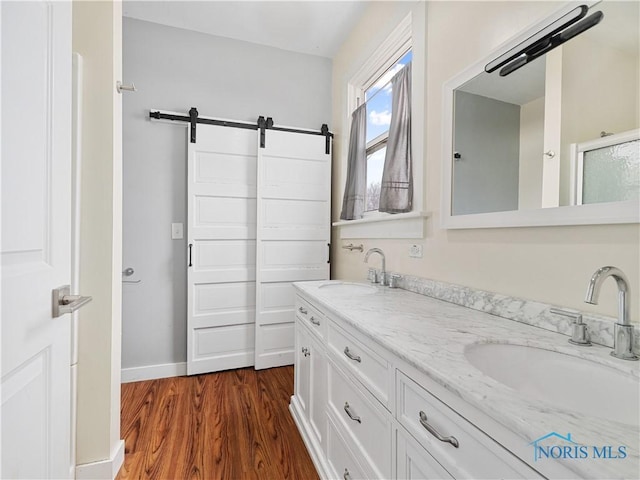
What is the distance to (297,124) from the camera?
2754 mm

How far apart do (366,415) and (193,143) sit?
7.40 ft

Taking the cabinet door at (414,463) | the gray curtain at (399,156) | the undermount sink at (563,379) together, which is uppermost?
the gray curtain at (399,156)

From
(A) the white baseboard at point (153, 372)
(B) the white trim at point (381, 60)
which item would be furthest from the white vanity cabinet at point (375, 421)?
(B) the white trim at point (381, 60)

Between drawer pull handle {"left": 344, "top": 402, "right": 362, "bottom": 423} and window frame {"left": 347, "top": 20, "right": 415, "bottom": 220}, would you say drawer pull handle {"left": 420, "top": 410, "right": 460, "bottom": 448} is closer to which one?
drawer pull handle {"left": 344, "top": 402, "right": 362, "bottom": 423}

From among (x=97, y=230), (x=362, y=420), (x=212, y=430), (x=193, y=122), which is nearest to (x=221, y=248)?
(x=193, y=122)

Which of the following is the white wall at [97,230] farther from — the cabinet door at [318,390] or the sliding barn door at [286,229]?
the sliding barn door at [286,229]

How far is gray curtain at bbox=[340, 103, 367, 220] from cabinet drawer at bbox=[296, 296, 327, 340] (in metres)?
0.87

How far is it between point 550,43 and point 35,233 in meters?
1.58

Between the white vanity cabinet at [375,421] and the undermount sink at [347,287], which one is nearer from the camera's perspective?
the white vanity cabinet at [375,421]

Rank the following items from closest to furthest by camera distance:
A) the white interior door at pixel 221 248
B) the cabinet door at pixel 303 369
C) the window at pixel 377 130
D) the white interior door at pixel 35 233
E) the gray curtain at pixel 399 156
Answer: the white interior door at pixel 35 233 → the cabinet door at pixel 303 369 → the gray curtain at pixel 399 156 → the window at pixel 377 130 → the white interior door at pixel 221 248

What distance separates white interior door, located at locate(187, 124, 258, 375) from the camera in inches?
94.6

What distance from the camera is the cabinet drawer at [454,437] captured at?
52 centimetres

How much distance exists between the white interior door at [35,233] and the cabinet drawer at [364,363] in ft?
2.76

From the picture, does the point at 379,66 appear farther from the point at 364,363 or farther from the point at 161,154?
the point at 364,363
